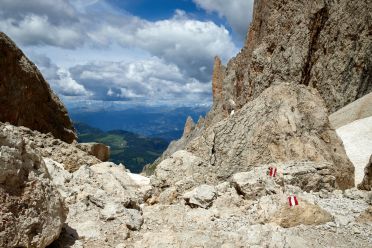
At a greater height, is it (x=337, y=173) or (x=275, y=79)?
(x=275, y=79)

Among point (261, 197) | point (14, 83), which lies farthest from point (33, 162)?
point (14, 83)

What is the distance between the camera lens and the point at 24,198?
8.85 meters

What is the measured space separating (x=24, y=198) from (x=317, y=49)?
205ft

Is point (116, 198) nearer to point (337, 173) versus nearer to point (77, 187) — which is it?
point (77, 187)

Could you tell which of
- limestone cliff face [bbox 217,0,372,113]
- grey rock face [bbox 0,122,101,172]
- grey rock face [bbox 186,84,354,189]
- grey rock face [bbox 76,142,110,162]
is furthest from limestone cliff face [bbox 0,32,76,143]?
limestone cliff face [bbox 217,0,372,113]

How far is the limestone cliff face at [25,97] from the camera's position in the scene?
27.7 metres

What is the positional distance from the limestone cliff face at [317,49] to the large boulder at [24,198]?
53.0 metres

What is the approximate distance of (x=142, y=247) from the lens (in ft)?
36.4

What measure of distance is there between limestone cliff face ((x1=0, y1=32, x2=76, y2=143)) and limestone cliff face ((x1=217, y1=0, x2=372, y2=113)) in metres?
41.9

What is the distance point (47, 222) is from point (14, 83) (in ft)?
71.2

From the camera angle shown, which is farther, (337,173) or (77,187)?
(337,173)

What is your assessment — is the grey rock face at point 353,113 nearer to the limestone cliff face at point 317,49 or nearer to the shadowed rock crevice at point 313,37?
the limestone cliff face at point 317,49

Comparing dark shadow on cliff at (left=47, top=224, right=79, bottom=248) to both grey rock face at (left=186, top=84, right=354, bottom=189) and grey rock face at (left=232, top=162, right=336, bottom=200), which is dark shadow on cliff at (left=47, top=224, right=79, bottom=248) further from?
grey rock face at (left=186, top=84, right=354, bottom=189)

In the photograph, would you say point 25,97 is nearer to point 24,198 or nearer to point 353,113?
point 24,198
